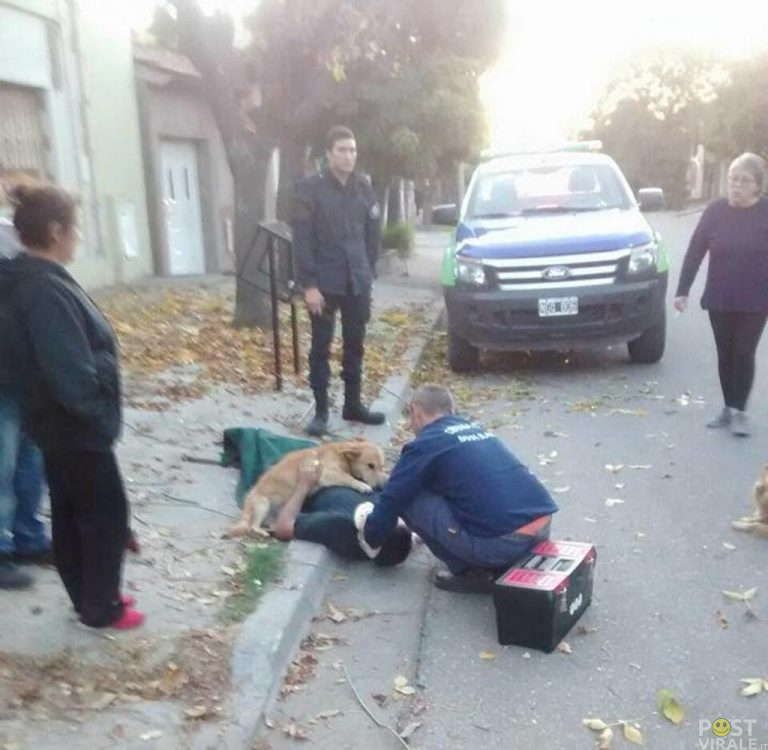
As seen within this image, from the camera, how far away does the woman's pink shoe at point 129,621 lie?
13.0 ft

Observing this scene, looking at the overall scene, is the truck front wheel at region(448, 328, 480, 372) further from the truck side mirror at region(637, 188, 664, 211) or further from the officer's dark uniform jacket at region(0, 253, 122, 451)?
the officer's dark uniform jacket at region(0, 253, 122, 451)

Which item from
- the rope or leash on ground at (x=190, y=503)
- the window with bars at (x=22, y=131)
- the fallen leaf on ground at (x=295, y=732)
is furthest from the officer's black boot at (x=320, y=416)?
Answer: the window with bars at (x=22, y=131)

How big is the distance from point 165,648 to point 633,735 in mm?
1739

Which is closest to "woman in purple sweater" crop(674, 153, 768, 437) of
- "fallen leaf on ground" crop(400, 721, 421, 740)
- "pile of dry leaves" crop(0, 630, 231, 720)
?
"fallen leaf on ground" crop(400, 721, 421, 740)

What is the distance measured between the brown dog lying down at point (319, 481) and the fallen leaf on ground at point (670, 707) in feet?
6.66

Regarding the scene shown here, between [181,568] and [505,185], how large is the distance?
701 cm

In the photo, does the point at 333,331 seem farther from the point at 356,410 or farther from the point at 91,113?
the point at 91,113

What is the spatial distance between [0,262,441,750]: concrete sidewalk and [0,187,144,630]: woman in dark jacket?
213 mm

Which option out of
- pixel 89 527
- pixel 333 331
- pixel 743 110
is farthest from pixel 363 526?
pixel 743 110

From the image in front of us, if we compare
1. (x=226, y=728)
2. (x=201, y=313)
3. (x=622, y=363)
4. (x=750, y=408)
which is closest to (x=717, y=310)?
(x=750, y=408)

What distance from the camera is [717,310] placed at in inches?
275

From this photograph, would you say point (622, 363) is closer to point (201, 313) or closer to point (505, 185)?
point (505, 185)

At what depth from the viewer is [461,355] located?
31.9 ft

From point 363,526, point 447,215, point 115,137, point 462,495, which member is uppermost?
point 115,137
